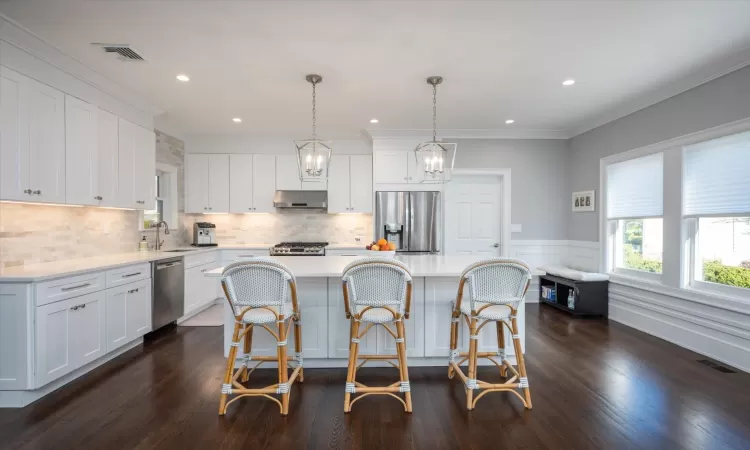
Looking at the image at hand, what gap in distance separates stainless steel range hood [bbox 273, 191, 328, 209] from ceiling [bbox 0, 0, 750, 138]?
1.57 m

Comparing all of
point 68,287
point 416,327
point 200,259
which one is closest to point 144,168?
point 200,259

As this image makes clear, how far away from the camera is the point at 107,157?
3.56 m

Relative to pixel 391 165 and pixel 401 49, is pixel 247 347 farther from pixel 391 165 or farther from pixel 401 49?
pixel 391 165

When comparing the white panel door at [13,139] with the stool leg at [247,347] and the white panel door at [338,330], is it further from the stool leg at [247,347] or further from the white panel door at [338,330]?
the white panel door at [338,330]

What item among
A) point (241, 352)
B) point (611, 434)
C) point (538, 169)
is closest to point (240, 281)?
point (241, 352)

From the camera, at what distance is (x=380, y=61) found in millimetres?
3025

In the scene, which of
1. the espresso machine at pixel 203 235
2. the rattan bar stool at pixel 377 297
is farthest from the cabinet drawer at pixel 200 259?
the rattan bar stool at pixel 377 297

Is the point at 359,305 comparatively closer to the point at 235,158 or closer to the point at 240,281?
the point at 240,281

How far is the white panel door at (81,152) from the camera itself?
10.1 ft

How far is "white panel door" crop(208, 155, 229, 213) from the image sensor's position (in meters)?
5.70

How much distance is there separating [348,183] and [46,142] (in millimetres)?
3653

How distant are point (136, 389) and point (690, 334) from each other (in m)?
5.05

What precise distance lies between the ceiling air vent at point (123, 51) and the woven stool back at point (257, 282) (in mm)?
2083

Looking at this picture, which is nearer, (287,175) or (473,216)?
(473,216)
